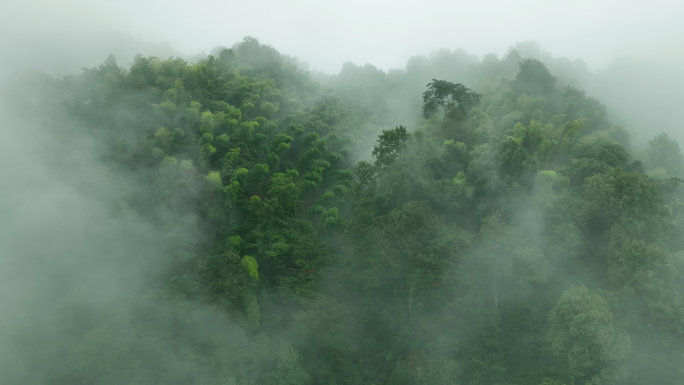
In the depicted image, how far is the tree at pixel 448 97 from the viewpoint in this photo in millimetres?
19891

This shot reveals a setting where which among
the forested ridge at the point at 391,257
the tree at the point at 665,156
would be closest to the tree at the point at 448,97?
the forested ridge at the point at 391,257

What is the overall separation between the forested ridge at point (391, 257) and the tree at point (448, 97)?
10cm

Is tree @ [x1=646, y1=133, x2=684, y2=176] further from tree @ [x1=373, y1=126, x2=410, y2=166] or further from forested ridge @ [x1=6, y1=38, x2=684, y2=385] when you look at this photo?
tree @ [x1=373, y1=126, x2=410, y2=166]

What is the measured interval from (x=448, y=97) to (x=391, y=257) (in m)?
9.82

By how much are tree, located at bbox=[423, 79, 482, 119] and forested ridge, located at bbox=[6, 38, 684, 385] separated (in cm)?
10

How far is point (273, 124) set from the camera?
70.1 feet

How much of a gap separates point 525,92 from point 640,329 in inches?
593

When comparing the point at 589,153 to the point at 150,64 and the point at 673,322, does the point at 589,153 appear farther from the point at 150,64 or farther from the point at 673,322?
the point at 150,64

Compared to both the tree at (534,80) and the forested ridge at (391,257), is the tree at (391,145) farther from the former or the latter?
the tree at (534,80)

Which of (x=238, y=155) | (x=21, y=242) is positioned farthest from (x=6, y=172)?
(x=238, y=155)

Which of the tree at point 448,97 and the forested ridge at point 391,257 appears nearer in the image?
the forested ridge at point 391,257

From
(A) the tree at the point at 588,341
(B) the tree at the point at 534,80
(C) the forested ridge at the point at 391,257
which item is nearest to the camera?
(A) the tree at the point at 588,341

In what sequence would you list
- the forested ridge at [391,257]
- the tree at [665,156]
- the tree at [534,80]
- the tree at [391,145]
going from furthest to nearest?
1. the tree at [534,80]
2. the tree at [665,156]
3. the tree at [391,145]
4. the forested ridge at [391,257]

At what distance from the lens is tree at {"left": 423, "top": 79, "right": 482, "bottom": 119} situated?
1989 cm
